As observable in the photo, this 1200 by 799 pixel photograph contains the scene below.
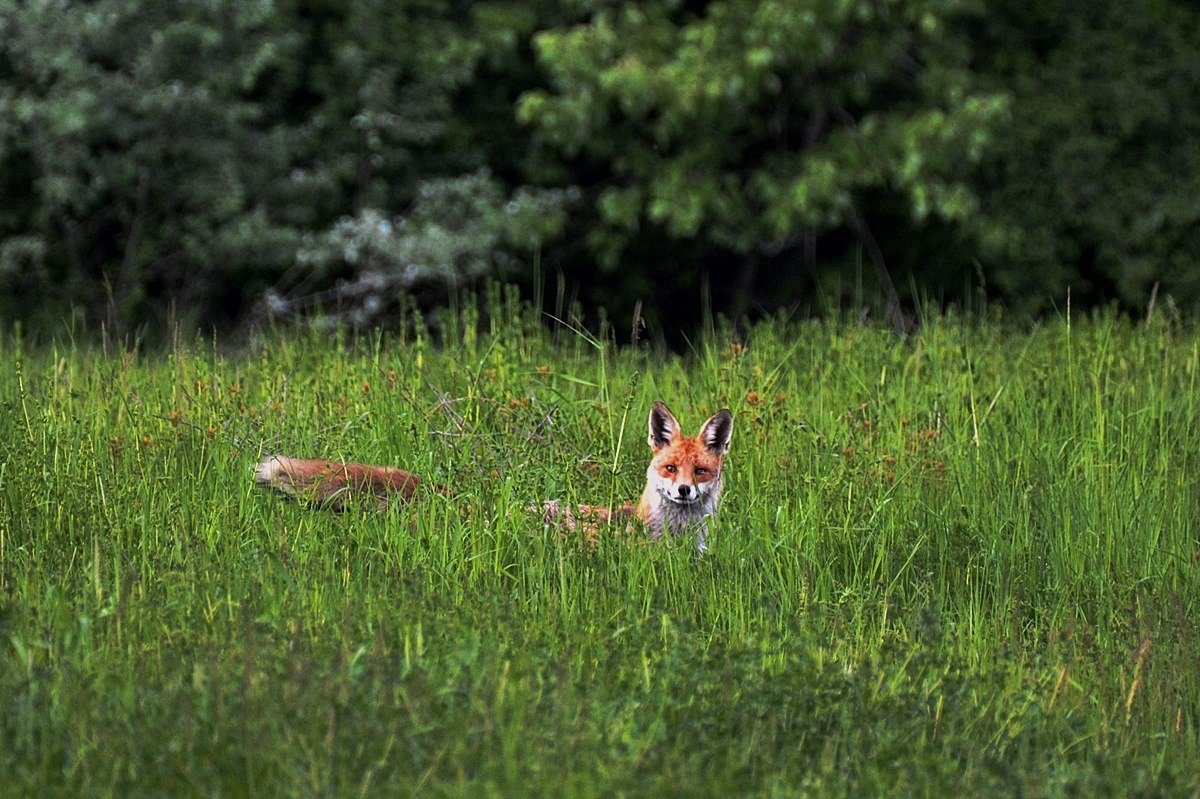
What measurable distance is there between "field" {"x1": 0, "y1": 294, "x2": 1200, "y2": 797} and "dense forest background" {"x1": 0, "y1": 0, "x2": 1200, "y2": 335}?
5.56 metres

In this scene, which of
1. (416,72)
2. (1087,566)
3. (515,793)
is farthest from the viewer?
(416,72)

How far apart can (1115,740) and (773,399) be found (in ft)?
9.27

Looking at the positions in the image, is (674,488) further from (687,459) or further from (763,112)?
(763,112)

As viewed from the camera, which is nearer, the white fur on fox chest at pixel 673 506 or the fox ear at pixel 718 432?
the white fur on fox chest at pixel 673 506

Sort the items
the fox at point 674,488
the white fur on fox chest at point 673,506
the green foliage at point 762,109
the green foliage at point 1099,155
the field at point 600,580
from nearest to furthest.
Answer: the field at point 600,580, the fox at point 674,488, the white fur on fox chest at point 673,506, the green foliage at point 762,109, the green foliage at point 1099,155

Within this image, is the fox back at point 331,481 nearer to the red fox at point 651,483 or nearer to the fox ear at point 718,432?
the red fox at point 651,483

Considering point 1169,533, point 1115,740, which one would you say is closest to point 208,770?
point 1115,740

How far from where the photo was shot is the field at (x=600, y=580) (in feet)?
12.1

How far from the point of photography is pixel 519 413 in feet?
20.5

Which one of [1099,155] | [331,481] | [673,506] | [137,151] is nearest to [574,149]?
[137,151]

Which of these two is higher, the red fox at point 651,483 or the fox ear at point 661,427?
the fox ear at point 661,427

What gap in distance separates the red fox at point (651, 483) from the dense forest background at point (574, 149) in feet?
23.0

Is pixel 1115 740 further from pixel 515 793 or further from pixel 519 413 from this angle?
pixel 519 413

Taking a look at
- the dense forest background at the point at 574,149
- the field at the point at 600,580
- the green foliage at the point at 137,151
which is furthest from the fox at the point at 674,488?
the green foliage at the point at 137,151
